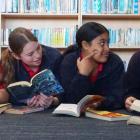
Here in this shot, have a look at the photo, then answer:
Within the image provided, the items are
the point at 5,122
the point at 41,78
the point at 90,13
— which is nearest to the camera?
the point at 5,122

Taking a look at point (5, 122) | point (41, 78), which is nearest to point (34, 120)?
point (5, 122)

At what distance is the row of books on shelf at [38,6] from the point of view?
11.0 feet

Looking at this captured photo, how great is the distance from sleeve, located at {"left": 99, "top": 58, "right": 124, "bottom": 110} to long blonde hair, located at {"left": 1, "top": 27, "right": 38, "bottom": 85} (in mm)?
473

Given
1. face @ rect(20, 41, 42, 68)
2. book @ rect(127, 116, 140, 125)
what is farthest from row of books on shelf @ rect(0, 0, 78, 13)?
book @ rect(127, 116, 140, 125)

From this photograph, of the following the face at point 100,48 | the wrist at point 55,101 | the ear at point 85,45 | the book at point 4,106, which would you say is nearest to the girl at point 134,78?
the face at point 100,48

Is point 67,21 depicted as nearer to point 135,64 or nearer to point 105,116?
point 135,64

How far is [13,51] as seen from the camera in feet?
6.44

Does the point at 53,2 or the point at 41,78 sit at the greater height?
the point at 53,2

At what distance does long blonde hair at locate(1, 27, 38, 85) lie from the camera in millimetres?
1891

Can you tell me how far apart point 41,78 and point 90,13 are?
1.77 m

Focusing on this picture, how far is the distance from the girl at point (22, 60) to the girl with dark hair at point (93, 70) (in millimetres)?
112

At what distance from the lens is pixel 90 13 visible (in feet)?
11.0

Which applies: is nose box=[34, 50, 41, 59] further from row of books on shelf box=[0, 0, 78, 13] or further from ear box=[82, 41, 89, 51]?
row of books on shelf box=[0, 0, 78, 13]

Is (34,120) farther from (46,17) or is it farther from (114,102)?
(46,17)
